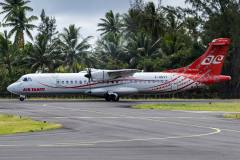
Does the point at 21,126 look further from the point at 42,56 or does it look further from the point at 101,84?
the point at 42,56

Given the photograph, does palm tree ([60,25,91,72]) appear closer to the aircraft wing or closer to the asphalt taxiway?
the aircraft wing

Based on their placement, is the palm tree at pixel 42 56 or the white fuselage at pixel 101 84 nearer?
the white fuselage at pixel 101 84

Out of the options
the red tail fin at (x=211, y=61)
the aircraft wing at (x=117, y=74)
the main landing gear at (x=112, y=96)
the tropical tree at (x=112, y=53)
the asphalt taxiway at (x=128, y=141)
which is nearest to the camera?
the asphalt taxiway at (x=128, y=141)

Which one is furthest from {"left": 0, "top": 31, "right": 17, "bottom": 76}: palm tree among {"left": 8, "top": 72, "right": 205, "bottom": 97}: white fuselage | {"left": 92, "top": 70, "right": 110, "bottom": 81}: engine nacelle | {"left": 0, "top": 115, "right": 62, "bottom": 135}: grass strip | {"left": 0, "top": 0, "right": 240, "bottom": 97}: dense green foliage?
{"left": 0, "top": 115, "right": 62, "bottom": 135}: grass strip

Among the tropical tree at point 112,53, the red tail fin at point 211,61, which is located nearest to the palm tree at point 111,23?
the tropical tree at point 112,53

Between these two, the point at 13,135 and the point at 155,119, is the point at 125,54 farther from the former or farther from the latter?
the point at 13,135

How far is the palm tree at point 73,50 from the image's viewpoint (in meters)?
86.6

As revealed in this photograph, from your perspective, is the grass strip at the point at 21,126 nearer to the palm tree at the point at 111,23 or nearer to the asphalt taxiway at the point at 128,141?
the asphalt taxiway at the point at 128,141

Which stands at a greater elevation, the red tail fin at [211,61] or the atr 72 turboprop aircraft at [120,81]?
the red tail fin at [211,61]

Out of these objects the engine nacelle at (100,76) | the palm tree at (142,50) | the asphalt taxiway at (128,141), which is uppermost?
the palm tree at (142,50)

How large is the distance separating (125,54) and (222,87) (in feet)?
54.3

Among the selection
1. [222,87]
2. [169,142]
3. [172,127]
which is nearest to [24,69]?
[222,87]

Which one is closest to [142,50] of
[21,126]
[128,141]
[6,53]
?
[6,53]

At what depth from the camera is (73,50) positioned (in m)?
87.1
